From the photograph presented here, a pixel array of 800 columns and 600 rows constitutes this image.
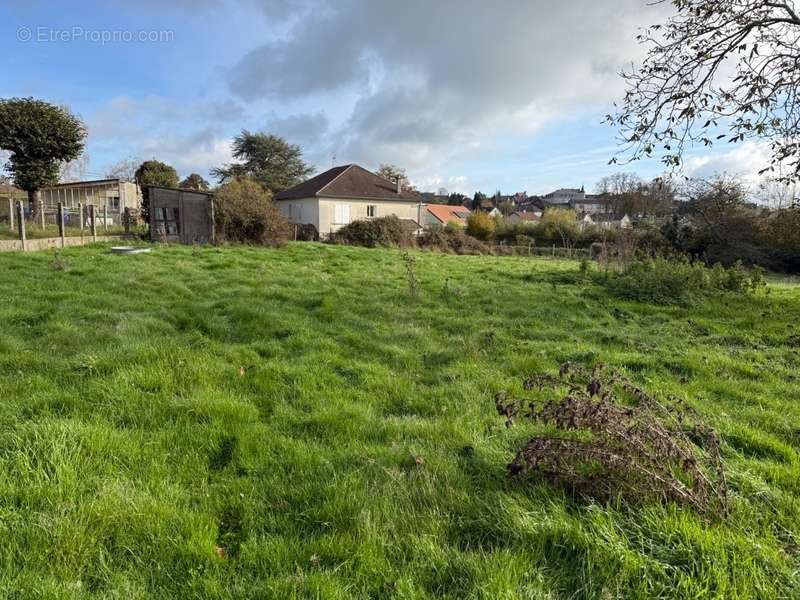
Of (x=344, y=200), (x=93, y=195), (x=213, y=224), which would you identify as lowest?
(x=213, y=224)

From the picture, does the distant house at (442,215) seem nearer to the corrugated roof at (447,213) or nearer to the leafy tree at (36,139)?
the corrugated roof at (447,213)

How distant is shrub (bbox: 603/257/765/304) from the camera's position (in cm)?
1046

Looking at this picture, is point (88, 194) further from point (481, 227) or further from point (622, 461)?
point (622, 461)

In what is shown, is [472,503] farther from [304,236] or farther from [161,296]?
[304,236]

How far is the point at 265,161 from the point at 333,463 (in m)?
51.4

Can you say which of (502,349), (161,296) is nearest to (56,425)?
(502,349)

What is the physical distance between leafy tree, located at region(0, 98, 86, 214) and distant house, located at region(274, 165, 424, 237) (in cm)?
1820

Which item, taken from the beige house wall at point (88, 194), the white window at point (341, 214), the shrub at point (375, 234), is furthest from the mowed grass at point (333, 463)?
the white window at point (341, 214)

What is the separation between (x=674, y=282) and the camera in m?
10.7

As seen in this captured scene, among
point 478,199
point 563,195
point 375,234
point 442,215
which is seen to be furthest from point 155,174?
point 563,195

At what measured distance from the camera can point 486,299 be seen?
32.3 feet

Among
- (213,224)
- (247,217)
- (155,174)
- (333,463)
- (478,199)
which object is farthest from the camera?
(478,199)

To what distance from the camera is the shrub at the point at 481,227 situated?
135 feet

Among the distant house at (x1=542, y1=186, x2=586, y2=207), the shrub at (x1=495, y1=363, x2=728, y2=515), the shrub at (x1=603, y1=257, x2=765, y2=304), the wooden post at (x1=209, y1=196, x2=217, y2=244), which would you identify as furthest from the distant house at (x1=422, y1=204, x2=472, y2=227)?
the distant house at (x1=542, y1=186, x2=586, y2=207)
